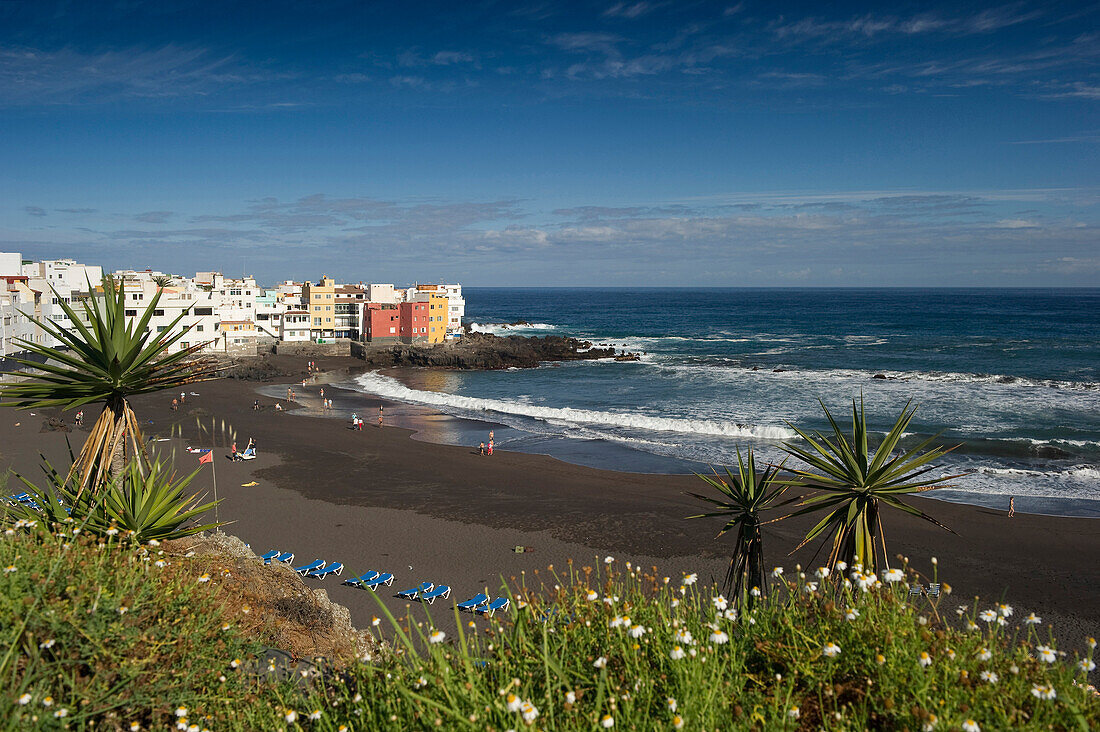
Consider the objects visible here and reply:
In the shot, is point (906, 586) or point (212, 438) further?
point (212, 438)

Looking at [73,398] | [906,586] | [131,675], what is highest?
[73,398]

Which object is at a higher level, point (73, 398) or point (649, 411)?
point (73, 398)

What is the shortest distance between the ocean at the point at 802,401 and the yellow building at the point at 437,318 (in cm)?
1586

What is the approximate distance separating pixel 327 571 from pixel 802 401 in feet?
107

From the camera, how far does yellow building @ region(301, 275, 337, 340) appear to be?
7150 cm

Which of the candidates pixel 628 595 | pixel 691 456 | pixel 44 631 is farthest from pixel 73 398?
pixel 691 456

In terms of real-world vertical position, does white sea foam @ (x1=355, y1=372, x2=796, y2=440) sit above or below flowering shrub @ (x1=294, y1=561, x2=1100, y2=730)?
below

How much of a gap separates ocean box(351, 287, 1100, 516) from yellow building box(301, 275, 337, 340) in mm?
19641

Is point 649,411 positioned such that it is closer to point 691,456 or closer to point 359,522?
point 691,456

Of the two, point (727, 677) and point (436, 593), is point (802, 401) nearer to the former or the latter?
point (436, 593)

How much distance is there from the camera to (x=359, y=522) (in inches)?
756

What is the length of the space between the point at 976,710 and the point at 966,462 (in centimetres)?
2657

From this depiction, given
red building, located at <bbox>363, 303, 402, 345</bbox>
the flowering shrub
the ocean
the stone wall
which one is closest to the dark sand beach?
the ocean

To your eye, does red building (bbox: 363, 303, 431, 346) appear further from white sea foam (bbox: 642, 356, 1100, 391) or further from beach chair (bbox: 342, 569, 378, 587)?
beach chair (bbox: 342, 569, 378, 587)
